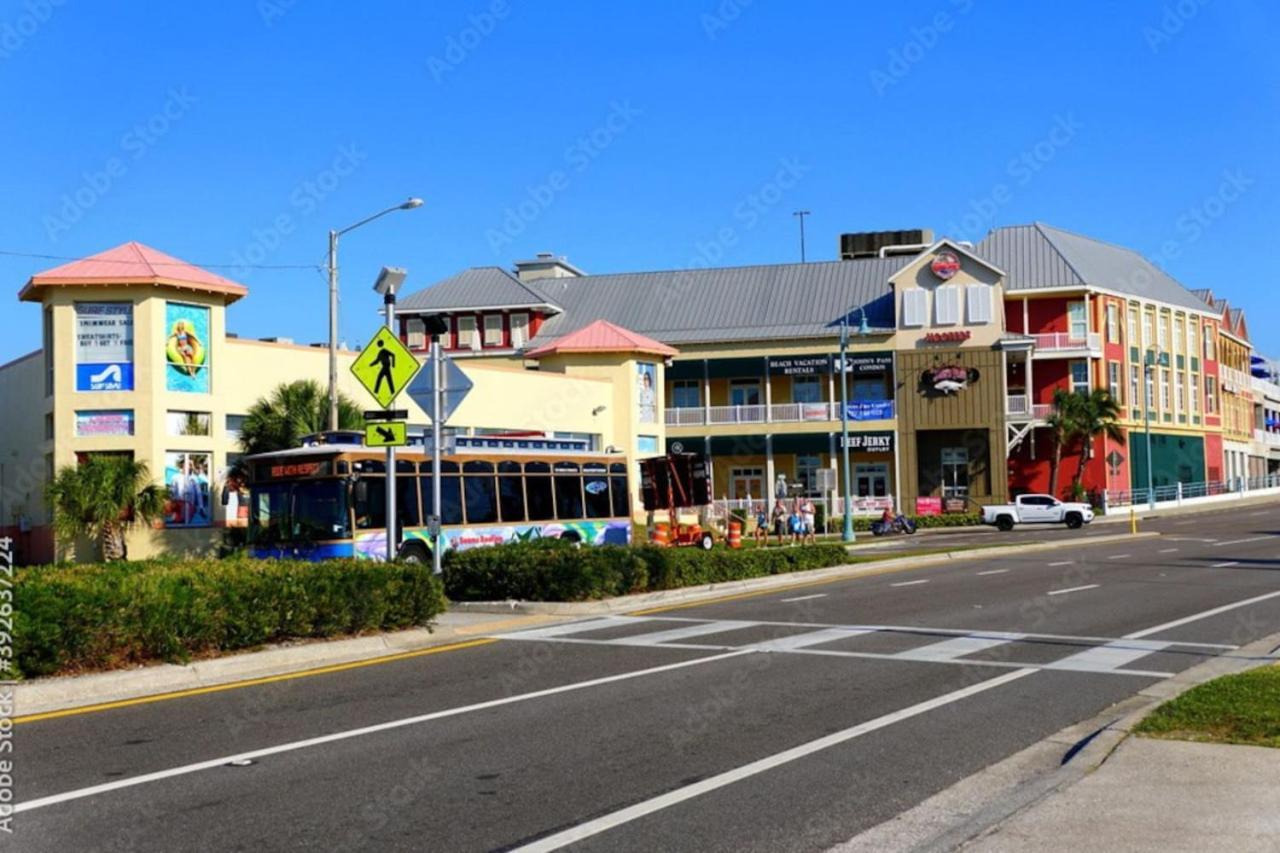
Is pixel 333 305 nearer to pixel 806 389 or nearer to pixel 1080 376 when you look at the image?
pixel 806 389

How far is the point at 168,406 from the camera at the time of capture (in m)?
33.0

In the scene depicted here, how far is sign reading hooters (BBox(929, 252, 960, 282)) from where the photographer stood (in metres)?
65.9

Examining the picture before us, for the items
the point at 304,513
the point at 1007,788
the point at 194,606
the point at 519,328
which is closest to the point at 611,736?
the point at 1007,788

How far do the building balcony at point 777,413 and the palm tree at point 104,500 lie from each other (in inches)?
1573

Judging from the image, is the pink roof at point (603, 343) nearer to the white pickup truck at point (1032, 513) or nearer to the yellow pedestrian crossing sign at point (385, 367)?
the white pickup truck at point (1032, 513)

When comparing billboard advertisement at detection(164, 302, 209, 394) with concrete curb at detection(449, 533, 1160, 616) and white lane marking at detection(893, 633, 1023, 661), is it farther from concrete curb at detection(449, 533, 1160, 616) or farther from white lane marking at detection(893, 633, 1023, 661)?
white lane marking at detection(893, 633, 1023, 661)

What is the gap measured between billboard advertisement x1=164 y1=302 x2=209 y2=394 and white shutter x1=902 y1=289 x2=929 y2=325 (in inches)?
1586

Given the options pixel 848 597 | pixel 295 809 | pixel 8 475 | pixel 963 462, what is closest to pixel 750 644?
pixel 848 597

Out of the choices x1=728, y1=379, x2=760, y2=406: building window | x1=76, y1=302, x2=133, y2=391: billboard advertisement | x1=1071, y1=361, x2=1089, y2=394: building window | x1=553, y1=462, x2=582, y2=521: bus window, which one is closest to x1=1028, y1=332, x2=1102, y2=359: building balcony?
x1=1071, y1=361, x2=1089, y2=394: building window

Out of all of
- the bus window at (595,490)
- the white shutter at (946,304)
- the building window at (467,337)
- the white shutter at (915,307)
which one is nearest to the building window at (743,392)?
the white shutter at (915,307)

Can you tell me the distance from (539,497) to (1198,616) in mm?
14550

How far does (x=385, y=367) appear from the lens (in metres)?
18.2

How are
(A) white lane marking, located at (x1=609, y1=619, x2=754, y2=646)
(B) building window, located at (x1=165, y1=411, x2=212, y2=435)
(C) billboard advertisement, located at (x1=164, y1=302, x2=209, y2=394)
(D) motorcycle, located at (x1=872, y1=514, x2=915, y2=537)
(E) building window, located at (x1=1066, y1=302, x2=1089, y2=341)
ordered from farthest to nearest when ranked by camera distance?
1. (E) building window, located at (x1=1066, y1=302, x2=1089, y2=341)
2. (D) motorcycle, located at (x1=872, y1=514, x2=915, y2=537)
3. (C) billboard advertisement, located at (x1=164, y1=302, x2=209, y2=394)
4. (B) building window, located at (x1=165, y1=411, x2=212, y2=435)
5. (A) white lane marking, located at (x1=609, y1=619, x2=754, y2=646)

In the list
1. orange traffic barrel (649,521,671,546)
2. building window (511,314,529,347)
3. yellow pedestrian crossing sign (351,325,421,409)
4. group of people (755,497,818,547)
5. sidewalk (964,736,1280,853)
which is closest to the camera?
sidewalk (964,736,1280,853)
